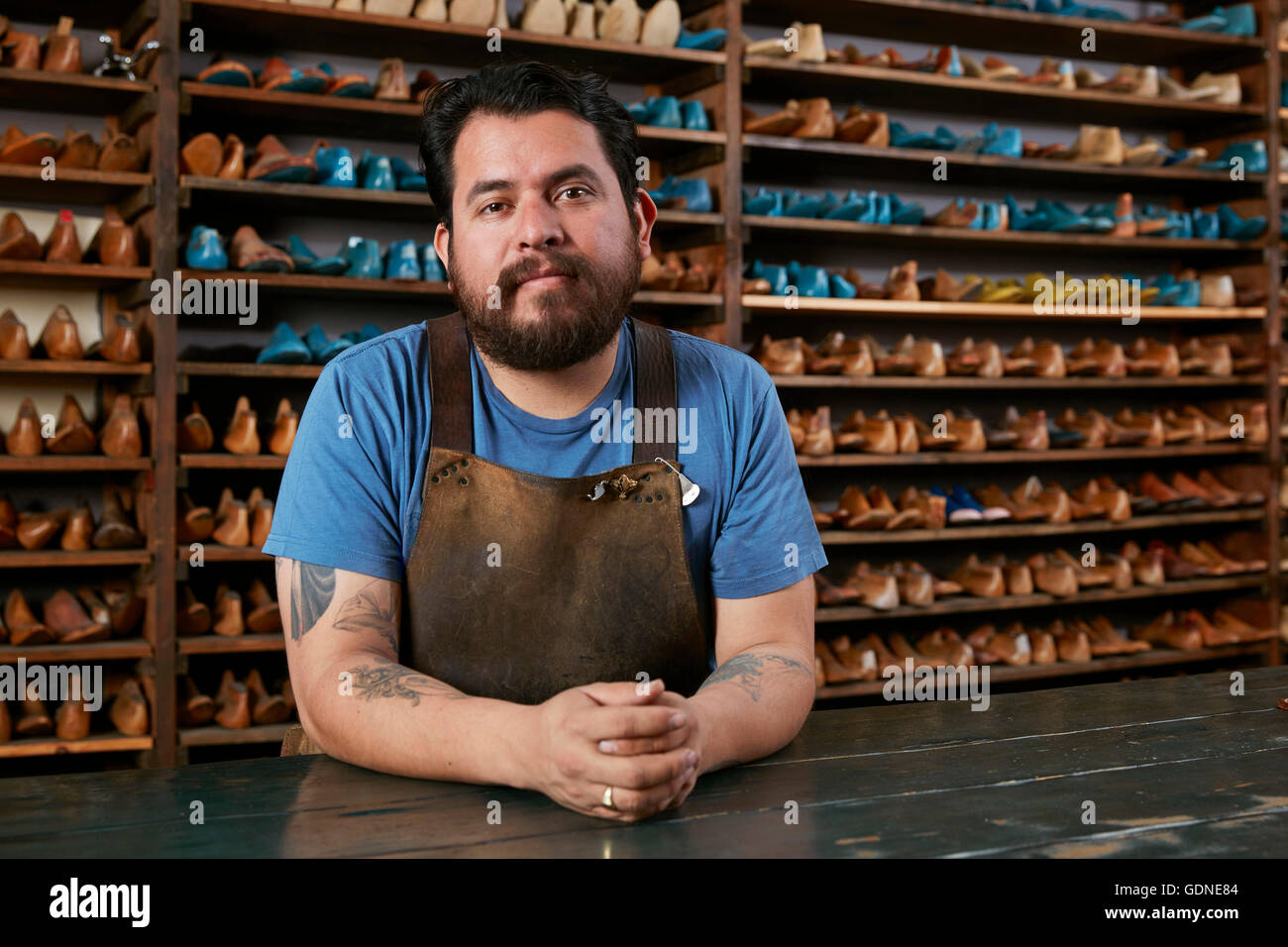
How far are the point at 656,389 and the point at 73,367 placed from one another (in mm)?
2148

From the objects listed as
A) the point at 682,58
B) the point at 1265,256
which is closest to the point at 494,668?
the point at 682,58

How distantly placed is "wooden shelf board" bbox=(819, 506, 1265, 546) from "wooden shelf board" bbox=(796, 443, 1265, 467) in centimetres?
24

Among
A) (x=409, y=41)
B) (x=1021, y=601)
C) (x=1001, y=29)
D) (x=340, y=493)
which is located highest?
(x=1001, y=29)

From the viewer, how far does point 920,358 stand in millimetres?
4020

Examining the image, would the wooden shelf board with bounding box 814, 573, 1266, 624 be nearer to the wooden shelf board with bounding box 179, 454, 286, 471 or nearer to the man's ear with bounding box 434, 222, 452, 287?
the wooden shelf board with bounding box 179, 454, 286, 471

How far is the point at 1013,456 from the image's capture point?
13.5ft

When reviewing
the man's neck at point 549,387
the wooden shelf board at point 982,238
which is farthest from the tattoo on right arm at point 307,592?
the wooden shelf board at point 982,238

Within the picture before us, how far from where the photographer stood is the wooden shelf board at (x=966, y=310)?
3839 mm

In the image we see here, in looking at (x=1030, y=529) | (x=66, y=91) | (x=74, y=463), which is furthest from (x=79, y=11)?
(x=1030, y=529)

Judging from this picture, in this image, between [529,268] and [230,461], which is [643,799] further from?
[230,461]

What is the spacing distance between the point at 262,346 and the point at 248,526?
642 mm

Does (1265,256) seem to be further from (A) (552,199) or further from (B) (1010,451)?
(A) (552,199)
